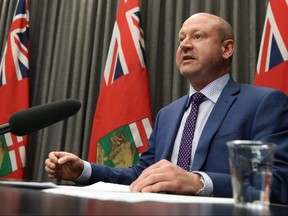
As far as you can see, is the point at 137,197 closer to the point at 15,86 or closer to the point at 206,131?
the point at 206,131

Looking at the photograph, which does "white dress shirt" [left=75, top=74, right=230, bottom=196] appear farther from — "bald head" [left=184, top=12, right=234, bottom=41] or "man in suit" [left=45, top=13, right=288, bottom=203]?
"bald head" [left=184, top=12, right=234, bottom=41]

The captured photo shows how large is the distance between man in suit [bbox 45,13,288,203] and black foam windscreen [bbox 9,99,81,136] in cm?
26

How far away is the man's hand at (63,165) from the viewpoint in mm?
1169

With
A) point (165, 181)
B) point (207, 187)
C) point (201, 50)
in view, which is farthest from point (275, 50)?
point (165, 181)

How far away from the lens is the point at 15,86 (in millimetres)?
2621

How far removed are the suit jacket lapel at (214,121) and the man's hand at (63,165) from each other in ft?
1.36

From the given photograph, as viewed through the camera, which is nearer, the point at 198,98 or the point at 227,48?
the point at 198,98

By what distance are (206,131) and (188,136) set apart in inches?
4.6

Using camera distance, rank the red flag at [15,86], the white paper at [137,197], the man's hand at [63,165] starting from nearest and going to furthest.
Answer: the white paper at [137,197] < the man's hand at [63,165] < the red flag at [15,86]

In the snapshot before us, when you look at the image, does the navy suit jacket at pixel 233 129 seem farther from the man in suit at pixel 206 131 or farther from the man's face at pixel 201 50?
the man's face at pixel 201 50

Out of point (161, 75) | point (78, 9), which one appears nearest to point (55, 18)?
point (78, 9)

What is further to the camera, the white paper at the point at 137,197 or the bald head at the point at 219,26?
the bald head at the point at 219,26

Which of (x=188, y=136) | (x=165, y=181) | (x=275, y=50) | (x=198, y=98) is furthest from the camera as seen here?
(x=275, y=50)

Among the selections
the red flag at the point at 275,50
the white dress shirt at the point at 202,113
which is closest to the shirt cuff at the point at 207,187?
the white dress shirt at the point at 202,113
